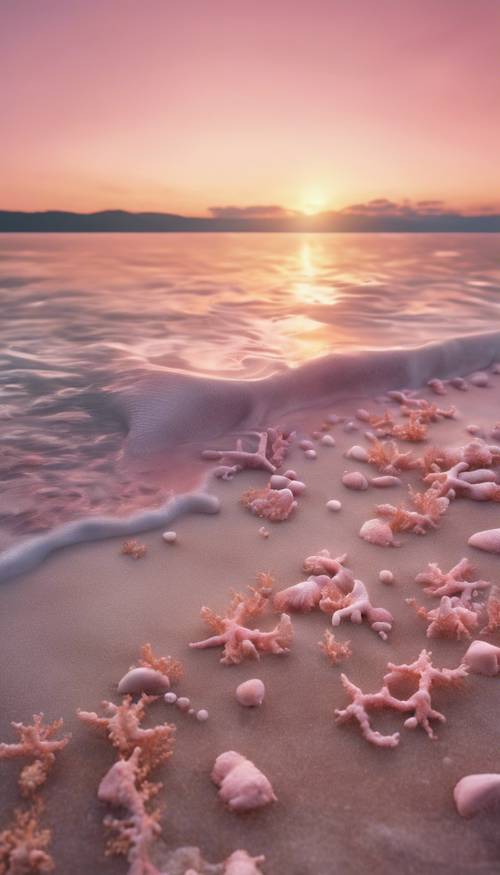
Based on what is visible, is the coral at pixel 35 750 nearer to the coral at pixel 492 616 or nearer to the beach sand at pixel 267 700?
the beach sand at pixel 267 700

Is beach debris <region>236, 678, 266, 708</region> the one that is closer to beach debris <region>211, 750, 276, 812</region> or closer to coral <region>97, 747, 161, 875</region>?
beach debris <region>211, 750, 276, 812</region>

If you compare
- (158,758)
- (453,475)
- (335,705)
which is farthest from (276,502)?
(158,758)

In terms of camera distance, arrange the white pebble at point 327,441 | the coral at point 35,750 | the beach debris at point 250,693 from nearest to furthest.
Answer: the coral at point 35,750, the beach debris at point 250,693, the white pebble at point 327,441

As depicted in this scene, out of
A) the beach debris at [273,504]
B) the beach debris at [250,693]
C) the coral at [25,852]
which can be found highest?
the beach debris at [273,504]

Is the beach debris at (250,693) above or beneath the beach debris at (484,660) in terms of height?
beneath

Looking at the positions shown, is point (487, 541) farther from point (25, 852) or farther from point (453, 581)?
point (25, 852)

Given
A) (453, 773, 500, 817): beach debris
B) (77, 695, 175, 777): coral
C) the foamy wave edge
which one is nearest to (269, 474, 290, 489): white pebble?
the foamy wave edge

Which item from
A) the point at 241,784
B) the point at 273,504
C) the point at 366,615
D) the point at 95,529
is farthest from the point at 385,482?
the point at 241,784

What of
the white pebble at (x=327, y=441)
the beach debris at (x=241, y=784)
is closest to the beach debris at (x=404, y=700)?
the beach debris at (x=241, y=784)
